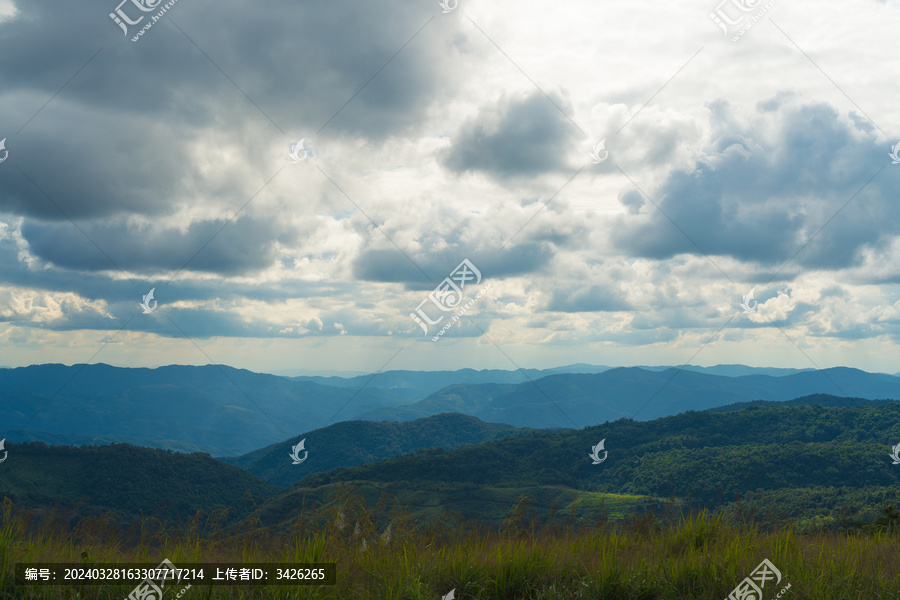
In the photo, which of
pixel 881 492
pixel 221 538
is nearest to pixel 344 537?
pixel 221 538

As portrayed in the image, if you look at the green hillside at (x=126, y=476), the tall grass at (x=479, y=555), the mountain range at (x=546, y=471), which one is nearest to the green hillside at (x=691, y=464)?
the mountain range at (x=546, y=471)

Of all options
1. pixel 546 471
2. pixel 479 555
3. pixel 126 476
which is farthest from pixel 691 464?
pixel 479 555

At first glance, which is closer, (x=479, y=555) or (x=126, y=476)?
(x=479, y=555)

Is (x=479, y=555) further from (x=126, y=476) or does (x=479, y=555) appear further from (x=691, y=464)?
(x=126, y=476)

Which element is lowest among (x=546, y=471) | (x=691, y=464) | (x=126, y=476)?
(x=691, y=464)

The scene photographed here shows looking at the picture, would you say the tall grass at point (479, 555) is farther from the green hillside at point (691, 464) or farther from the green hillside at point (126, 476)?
the green hillside at point (126, 476)

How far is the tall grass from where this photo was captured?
6328mm

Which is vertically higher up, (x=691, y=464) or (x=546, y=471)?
(x=546, y=471)

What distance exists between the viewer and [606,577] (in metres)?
6.46

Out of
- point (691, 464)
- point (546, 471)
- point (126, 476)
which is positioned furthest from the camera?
point (546, 471)

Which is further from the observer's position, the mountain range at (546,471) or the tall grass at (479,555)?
the mountain range at (546,471)

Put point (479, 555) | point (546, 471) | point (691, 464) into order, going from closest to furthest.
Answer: point (479, 555), point (691, 464), point (546, 471)

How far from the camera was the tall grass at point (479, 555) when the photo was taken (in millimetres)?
6328

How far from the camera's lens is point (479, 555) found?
274 inches
